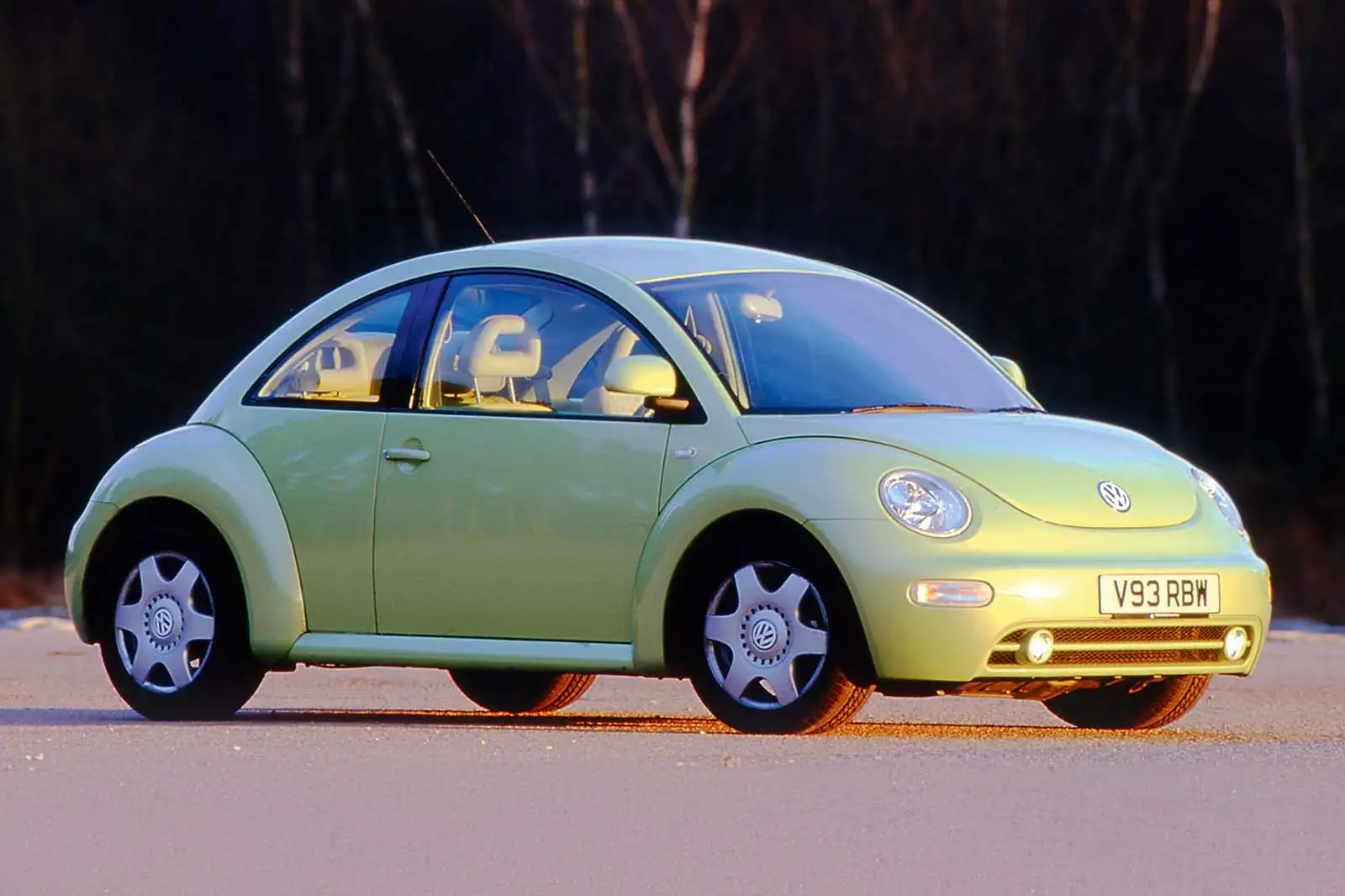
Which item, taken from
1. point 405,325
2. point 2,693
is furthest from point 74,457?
point 405,325

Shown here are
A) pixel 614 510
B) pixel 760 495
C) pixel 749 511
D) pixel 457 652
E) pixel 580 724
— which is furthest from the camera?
pixel 580 724

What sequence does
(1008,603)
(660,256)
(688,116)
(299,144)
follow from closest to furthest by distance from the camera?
(1008,603), (660,256), (688,116), (299,144)

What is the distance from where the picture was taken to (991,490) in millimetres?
8875

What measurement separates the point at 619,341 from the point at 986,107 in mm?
26098

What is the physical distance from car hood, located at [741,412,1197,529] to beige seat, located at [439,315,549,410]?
92 cm

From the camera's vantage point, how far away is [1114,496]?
29.9 feet

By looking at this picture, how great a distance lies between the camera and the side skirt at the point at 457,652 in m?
9.29

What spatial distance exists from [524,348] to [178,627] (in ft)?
5.29

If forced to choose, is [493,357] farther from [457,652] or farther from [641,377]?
[457,652]

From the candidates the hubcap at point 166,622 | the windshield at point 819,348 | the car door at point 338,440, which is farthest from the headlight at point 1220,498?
the hubcap at point 166,622

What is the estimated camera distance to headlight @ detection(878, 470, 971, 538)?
8766mm

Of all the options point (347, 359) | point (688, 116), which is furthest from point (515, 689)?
point (688, 116)

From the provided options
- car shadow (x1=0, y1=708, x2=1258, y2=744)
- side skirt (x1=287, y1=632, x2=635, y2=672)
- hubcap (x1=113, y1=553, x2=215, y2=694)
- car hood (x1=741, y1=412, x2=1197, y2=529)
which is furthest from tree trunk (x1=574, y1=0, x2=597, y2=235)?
car hood (x1=741, y1=412, x2=1197, y2=529)

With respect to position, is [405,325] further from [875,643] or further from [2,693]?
[2,693]
